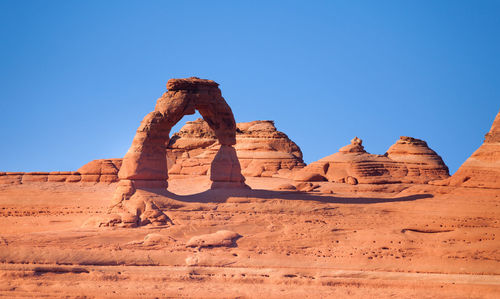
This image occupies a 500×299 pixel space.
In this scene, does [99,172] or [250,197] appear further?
[99,172]

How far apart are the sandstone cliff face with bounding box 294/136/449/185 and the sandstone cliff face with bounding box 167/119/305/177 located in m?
2.33

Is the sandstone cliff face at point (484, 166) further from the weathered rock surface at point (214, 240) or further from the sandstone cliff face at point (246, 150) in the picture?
the sandstone cliff face at point (246, 150)

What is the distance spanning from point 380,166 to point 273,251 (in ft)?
63.8

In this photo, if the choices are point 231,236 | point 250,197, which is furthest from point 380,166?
point 231,236

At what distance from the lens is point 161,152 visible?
19.5 m

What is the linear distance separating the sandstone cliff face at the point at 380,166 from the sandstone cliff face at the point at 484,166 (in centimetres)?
743

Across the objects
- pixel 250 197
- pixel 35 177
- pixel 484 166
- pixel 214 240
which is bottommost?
pixel 214 240

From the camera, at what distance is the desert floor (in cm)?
1308

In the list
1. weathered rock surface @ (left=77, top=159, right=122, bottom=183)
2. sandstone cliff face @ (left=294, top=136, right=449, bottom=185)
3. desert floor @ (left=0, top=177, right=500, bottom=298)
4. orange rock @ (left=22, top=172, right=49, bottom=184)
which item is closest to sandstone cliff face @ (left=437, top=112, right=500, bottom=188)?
desert floor @ (left=0, top=177, right=500, bottom=298)

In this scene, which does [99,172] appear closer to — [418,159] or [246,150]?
[246,150]

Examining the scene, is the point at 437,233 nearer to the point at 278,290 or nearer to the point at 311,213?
the point at 311,213

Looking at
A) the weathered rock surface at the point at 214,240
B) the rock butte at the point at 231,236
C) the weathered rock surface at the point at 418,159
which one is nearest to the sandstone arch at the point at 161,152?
the rock butte at the point at 231,236

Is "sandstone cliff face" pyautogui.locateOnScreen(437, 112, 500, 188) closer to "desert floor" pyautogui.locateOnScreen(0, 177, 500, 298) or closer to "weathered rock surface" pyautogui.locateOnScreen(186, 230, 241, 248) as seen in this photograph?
"desert floor" pyautogui.locateOnScreen(0, 177, 500, 298)

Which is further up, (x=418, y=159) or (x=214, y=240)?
(x=418, y=159)
